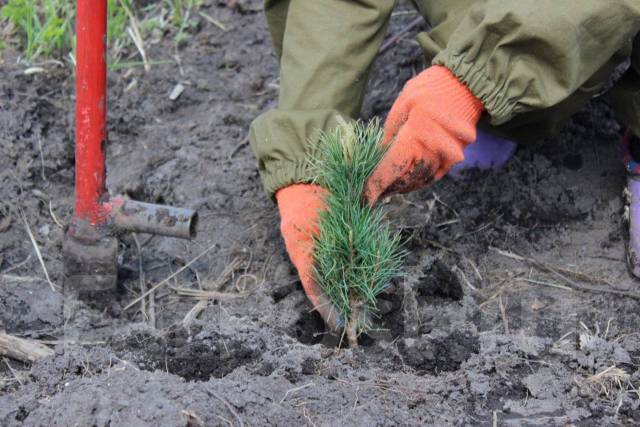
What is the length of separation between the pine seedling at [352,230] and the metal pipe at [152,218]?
0.36 metres

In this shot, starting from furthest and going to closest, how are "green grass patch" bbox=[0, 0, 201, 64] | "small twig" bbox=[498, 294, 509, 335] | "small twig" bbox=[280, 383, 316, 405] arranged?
1. "green grass patch" bbox=[0, 0, 201, 64]
2. "small twig" bbox=[498, 294, 509, 335]
3. "small twig" bbox=[280, 383, 316, 405]

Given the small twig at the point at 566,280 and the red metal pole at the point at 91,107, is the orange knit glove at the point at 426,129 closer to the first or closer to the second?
the small twig at the point at 566,280

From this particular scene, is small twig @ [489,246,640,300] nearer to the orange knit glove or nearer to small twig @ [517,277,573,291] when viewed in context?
small twig @ [517,277,573,291]

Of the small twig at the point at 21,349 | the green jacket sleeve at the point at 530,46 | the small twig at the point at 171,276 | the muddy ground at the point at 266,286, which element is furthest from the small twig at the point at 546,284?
the small twig at the point at 21,349

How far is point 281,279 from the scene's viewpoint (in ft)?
8.07

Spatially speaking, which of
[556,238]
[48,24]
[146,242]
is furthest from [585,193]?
[48,24]

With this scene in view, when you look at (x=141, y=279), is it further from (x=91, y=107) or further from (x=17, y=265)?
(x=91, y=107)

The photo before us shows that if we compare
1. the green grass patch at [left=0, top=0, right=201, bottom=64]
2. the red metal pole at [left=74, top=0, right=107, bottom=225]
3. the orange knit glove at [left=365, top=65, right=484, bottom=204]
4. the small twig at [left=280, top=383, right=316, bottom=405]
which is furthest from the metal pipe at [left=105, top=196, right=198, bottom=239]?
the green grass patch at [left=0, top=0, right=201, bottom=64]

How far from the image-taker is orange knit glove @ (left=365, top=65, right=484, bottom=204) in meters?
2.04

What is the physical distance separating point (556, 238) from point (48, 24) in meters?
1.96

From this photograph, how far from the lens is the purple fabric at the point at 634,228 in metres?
2.50

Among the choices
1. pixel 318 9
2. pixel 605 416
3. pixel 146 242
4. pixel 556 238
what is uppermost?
pixel 318 9

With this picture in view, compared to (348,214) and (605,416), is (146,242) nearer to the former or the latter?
(348,214)

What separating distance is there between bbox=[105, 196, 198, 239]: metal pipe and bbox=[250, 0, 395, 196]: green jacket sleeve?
0.81 feet
